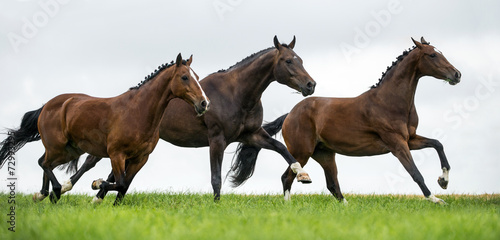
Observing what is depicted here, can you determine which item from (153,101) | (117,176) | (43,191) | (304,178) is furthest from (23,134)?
(304,178)

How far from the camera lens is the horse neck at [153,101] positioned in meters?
7.85

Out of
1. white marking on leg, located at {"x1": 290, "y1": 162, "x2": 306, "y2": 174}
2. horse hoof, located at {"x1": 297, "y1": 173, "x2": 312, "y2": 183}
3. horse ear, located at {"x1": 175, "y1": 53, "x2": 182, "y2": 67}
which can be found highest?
horse ear, located at {"x1": 175, "y1": 53, "x2": 182, "y2": 67}

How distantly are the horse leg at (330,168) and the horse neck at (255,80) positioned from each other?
73.0 inches

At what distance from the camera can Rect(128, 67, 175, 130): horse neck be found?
785cm

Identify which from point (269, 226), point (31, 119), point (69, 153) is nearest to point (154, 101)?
point (69, 153)

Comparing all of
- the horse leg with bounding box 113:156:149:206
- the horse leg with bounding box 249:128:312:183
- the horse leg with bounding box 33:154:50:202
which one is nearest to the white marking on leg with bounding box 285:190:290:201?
the horse leg with bounding box 249:128:312:183

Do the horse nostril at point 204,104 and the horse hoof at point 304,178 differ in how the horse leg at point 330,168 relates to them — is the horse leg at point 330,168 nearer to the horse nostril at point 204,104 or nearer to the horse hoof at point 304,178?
the horse hoof at point 304,178

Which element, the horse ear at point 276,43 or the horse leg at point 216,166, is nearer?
the horse leg at point 216,166

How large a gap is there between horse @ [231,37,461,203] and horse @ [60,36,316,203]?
1097mm

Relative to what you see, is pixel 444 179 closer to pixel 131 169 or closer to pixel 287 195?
pixel 287 195

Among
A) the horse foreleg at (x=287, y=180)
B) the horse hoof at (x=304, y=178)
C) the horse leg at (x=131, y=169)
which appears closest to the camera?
the horse leg at (x=131, y=169)

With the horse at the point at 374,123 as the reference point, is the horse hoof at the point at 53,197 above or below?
below

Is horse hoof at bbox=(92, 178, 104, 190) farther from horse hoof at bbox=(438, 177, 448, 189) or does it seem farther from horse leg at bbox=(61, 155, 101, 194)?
horse hoof at bbox=(438, 177, 448, 189)

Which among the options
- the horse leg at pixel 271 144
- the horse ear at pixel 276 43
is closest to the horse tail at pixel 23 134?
the horse leg at pixel 271 144
